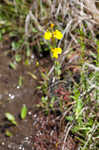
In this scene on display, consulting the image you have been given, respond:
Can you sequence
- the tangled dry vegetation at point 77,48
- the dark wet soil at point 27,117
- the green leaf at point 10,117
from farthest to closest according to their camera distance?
the green leaf at point 10,117 → the dark wet soil at point 27,117 → the tangled dry vegetation at point 77,48

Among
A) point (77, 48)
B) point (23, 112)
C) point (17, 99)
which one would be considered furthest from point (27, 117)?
point (77, 48)

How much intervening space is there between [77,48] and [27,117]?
70cm

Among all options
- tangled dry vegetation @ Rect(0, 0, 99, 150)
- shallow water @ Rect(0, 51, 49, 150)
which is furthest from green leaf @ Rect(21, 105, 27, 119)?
tangled dry vegetation @ Rect(0, 0, 99, 150)

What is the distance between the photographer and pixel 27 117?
173 cm

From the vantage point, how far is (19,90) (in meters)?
1.86

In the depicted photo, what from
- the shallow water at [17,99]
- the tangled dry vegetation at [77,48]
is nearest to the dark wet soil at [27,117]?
the shallow water at [17,99]

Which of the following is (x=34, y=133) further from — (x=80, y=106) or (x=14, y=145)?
(x=80, y=106)

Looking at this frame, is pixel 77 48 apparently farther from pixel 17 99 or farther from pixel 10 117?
pixel 10 117

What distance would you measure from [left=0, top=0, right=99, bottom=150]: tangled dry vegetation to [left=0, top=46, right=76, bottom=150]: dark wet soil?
131 mm

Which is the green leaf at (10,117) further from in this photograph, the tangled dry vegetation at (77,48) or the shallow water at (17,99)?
the tangled dry vegetation at (77,48)

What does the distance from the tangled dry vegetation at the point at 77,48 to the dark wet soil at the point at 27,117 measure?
13 centimetres

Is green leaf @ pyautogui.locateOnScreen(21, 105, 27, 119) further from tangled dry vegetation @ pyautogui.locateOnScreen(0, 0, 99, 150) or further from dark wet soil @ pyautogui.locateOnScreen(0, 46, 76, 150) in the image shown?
tangled dry vegetation @ pyautogui.locateOnScreen(0, 0, 99, 150)

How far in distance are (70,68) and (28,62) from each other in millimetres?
398

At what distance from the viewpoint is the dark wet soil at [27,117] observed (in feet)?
5.16
